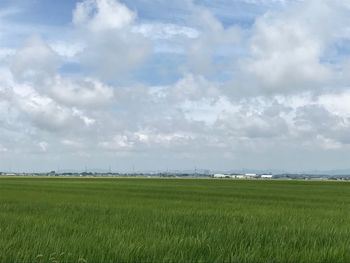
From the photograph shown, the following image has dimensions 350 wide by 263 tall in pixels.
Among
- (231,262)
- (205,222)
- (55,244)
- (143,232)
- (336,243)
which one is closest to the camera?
(231,262)

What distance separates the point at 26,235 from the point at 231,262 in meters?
4.29

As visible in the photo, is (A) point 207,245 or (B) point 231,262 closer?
(B) point 231,262

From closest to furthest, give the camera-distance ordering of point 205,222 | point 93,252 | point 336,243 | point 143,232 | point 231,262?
point 231,262 → point 93,252 → point 336,243 → point 143,232 → point 205,222

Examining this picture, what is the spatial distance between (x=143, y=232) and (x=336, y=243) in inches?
148

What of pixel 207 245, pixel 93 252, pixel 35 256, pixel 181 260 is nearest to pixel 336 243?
pixel 207 245

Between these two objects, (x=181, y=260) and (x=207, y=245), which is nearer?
(x=181, y=260)

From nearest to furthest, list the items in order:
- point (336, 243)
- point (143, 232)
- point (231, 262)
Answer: point (231, 262)
point (336, 243)
point (143, 232)

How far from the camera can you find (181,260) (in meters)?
7.09

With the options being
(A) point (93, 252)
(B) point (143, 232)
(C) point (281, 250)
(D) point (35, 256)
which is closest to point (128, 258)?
(A) point (93, 252)

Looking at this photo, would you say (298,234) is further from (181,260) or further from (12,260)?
(12,260)

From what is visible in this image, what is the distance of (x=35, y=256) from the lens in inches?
→ 287

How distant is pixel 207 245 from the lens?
327 inches

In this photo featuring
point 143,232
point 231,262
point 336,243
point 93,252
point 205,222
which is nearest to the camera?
point 231,262

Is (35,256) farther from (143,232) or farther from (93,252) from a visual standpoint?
(143,232)
